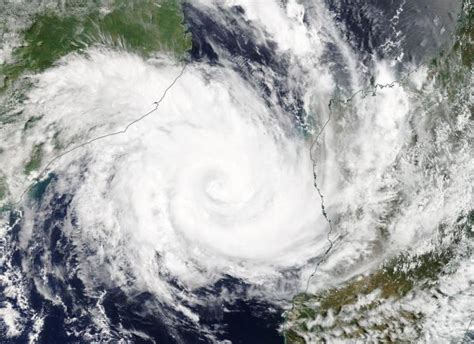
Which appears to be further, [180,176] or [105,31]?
[105,31]

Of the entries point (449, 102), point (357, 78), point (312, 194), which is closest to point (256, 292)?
point (312, 194)

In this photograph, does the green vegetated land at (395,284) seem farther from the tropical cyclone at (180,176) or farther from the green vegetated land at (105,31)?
the green vegetated land at (105,31)

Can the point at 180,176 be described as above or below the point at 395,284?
below

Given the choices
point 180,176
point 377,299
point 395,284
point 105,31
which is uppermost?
point 105,31

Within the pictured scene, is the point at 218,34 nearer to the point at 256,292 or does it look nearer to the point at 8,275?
the point at 256,292

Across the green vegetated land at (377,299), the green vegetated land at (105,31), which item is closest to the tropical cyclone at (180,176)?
the green vegetated land at (105,31)

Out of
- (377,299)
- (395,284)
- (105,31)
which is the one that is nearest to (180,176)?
(105,31)

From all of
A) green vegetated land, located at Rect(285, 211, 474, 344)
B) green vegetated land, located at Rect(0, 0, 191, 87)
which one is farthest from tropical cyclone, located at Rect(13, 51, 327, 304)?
green vegetated land, located at Rect(285, 211, 474, 344)

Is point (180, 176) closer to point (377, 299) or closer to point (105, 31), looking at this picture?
point (105, 31)
